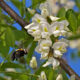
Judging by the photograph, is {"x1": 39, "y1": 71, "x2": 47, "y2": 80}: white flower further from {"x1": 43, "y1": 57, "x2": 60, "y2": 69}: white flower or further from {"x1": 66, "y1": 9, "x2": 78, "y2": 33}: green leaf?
{"x1": 66, "y1": 9, "x2": 78, "y2": 33}: green leaf

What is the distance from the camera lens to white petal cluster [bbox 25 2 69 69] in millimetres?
1222

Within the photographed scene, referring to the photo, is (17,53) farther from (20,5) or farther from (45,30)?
(20,5)

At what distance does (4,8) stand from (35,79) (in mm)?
393

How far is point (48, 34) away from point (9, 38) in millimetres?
194

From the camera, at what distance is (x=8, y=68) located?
1336 mm

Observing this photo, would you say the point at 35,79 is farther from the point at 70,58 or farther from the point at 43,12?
the point at 70,58

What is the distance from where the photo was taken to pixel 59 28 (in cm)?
128

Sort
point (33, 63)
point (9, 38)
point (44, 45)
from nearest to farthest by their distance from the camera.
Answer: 1. point (44, 45)
2. point (9, 38)
3. point (33, 63)

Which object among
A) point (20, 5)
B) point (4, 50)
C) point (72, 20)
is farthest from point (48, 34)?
point (20, 5)

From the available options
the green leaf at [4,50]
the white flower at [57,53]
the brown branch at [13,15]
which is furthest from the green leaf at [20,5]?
the white flower at [57,53]

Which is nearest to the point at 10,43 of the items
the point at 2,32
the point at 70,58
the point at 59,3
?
the point at 2,32

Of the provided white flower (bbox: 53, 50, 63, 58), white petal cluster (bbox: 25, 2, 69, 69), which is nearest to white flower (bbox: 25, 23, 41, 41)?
white petal cluster (bbox: 25, 2, 69, 69)

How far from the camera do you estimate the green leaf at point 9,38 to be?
1.28 meters

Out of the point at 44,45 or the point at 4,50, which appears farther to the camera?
the point at 4,50
